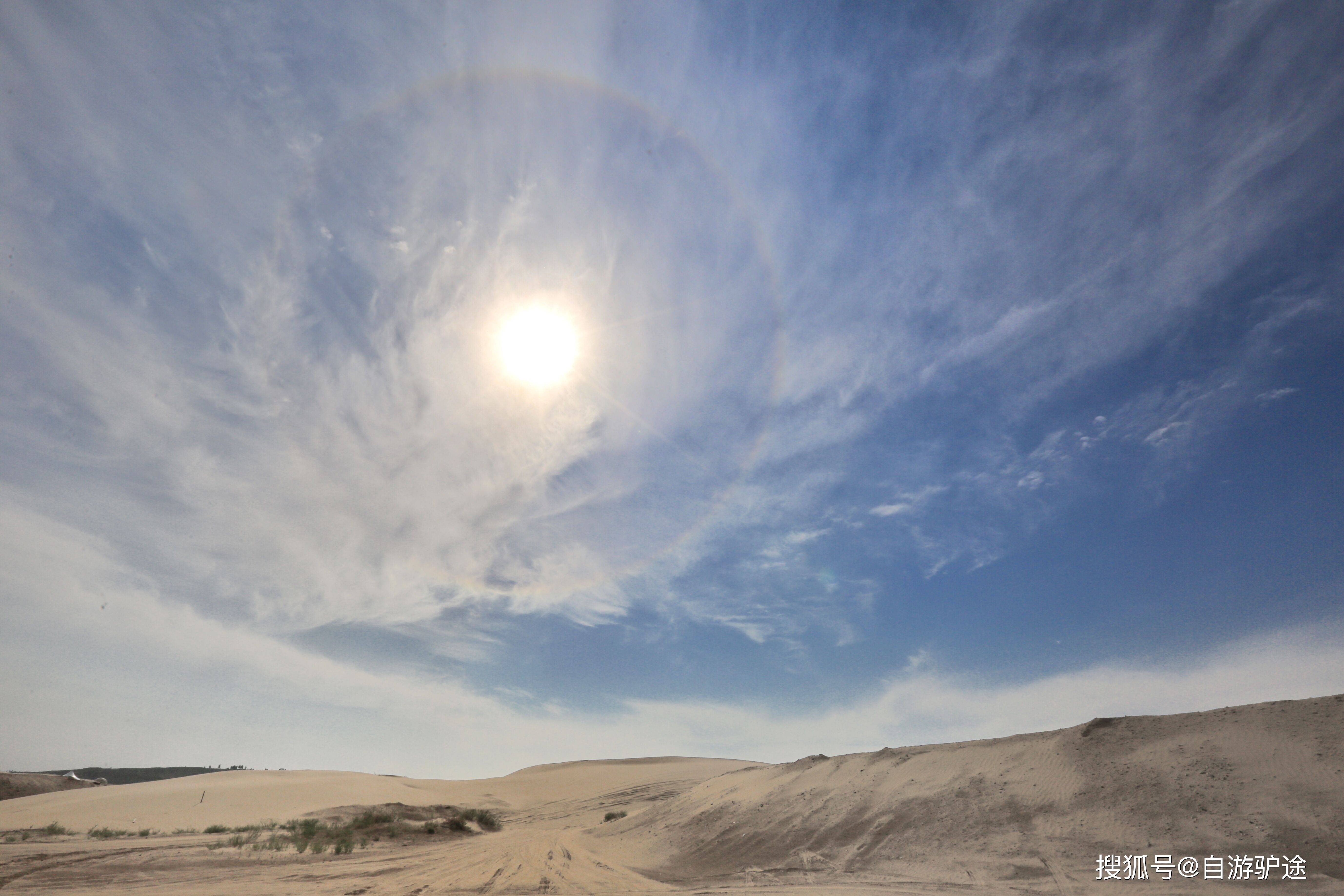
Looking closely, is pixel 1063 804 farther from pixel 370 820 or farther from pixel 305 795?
pixel 305 795

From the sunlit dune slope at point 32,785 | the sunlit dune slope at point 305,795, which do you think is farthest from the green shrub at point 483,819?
the sunlit dune slope at point 32,785

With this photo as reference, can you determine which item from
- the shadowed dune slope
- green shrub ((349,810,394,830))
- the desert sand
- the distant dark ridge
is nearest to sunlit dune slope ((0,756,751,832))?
the desert sand

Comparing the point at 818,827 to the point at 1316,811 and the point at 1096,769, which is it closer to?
the point at 1096,769

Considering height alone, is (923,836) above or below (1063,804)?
below

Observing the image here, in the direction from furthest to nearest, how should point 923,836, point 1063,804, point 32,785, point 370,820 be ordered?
point 32,785
point 370,820
point 923,836
point 1063,804

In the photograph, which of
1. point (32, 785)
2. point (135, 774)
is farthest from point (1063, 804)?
point (135, 774)

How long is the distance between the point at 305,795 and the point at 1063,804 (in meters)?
34.2

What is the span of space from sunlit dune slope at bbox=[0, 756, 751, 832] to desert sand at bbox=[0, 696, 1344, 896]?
11.5 ft

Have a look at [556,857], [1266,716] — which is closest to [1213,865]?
[1266,716]

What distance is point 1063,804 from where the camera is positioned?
424 inches

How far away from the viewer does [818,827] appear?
13.2 m

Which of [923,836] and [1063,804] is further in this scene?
[923,836]

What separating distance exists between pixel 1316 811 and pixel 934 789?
6201 mm

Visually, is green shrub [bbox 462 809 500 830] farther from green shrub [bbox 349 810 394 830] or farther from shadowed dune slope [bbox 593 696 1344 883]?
shadowed dune slope [bbox 593 696 1344 883]
